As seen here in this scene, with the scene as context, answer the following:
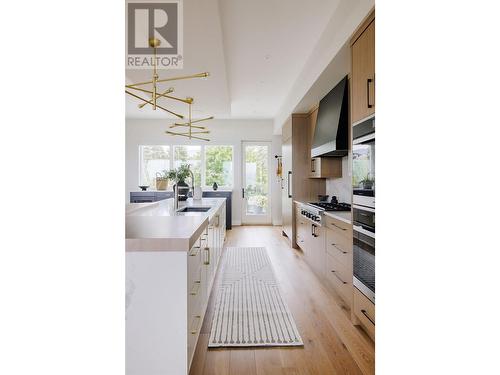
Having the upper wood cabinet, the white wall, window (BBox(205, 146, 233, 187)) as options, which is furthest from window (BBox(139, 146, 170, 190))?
the upper wood cabinet

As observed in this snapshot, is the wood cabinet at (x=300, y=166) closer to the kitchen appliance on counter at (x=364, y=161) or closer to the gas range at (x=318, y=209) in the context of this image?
the gas range at (x=318, y=209)

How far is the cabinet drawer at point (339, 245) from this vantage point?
2.59 metres

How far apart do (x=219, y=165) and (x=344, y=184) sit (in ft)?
14.7

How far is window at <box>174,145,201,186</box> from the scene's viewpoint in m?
8.14

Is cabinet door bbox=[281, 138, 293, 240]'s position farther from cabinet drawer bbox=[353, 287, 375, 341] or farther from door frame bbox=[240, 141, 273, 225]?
cabinet drawer bbox=[353, 287, 375, 341]

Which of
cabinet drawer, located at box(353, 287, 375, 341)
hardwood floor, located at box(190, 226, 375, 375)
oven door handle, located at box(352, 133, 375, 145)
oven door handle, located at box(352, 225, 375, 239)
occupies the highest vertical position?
oven door handle, located at box(352, 133, 375, 145)

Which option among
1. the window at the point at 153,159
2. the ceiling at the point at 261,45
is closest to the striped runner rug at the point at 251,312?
the ceiling at the point at 261,45

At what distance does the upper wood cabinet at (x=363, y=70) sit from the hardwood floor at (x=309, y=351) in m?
1.61

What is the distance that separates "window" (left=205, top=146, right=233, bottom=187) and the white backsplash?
152 inches
